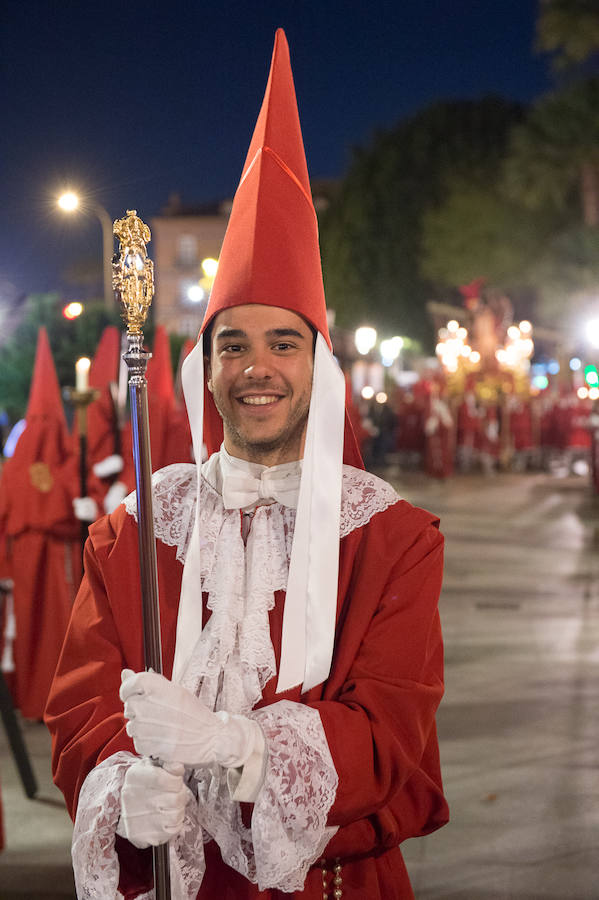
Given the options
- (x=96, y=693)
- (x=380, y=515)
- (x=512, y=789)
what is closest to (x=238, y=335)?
(x=380, y=515)

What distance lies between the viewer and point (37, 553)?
6.24m

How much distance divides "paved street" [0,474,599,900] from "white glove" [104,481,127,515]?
1423mm

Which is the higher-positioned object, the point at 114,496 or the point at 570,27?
the point at 570,27

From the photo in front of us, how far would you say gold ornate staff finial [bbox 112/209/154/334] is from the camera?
191 cm

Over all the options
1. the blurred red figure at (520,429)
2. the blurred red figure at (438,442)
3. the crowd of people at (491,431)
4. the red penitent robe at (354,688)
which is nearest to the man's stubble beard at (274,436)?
the red penitent robe at (354,688)

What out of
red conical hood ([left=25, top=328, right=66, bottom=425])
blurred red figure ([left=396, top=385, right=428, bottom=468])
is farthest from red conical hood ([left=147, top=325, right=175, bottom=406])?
blurred red figure ([left=396, top=385, right=428, bottom=468])

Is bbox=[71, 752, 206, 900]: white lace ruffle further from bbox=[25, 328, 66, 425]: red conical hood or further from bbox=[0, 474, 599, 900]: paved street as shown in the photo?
bbox=[25, 328, 66, 425]: red conical hood

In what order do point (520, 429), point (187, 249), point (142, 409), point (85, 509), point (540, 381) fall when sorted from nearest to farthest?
point (142, 409) < point (85, 509) < point (520, 429) < point (540, 381) < point (187, 249)

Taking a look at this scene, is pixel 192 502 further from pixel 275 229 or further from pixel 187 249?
pixel 187 249

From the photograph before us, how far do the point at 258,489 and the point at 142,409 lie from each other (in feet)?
1.67

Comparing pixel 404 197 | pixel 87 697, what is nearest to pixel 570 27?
pixel 404 197

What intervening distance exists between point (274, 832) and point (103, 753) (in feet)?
1.29

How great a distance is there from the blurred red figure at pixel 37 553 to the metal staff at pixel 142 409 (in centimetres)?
440

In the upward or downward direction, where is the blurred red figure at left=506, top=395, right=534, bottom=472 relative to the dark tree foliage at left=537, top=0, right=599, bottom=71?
downward
